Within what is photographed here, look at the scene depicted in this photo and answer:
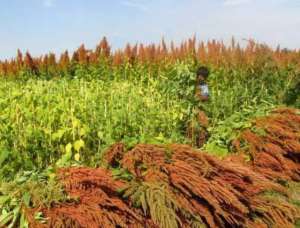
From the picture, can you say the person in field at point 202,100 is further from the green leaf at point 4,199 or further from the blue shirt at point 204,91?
the green leaf at point 4,199

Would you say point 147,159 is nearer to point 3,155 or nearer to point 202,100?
point 3,155

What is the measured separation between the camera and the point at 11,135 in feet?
15.2

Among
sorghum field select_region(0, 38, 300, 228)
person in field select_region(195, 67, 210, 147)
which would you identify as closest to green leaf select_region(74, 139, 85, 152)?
sorghum field select_region(0, 38, 300, 228)

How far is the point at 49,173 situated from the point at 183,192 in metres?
0.93

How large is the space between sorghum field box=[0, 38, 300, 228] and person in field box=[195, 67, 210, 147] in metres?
0.08

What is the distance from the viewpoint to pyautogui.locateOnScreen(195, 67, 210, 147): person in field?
6.67m

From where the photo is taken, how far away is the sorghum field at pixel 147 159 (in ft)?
12.0

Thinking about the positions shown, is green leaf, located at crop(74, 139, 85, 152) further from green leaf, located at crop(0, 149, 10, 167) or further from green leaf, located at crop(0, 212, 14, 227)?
green leaf, located at crop(0, 212, 14, 227)

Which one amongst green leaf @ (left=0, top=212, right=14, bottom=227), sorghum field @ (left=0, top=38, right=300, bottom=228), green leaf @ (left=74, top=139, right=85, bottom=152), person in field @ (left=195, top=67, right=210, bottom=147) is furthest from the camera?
person in field @ (left=195, top=67, right=210, bottom=147)

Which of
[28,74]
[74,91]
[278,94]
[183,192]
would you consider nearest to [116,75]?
[28,74]

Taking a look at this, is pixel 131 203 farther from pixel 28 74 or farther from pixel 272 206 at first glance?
pixel 28 74

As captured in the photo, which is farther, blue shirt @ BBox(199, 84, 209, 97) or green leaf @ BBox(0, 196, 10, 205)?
blue shirt @ BBox(199, 84, 209, 97)

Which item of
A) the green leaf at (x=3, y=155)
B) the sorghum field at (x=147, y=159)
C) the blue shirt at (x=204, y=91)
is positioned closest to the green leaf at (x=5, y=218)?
the sorghum field at (x=147, y=159)

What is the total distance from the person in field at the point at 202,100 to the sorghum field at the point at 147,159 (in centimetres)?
8
